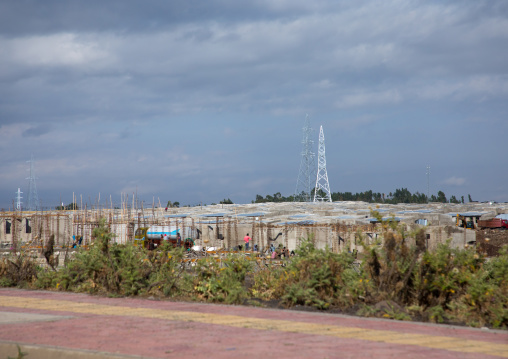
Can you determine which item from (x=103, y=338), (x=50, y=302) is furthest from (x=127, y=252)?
(x=103, y=338)

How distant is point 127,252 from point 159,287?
1093mm

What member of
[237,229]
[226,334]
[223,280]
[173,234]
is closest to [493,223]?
[237,229]

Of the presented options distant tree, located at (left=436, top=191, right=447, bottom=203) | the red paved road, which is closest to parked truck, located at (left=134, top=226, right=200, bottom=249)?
the red paved road

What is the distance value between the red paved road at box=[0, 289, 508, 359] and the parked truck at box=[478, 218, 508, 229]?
4109 cm

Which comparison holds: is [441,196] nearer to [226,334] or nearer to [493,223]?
[493,223]

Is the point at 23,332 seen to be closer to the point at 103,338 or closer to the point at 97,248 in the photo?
the point at 103,338

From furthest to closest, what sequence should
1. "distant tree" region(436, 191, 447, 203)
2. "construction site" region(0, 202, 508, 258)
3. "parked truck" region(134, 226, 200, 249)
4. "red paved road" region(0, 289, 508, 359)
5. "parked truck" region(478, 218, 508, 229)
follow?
"distant tree" region(436, 191, 447, 203), "parked truck" region(478, 218, 508, 229), "parked truck" region(134, 226, 200, 249), "construction site" region(0, 202, 508, 258), "red paved road" region(0, 289, 508, 359)

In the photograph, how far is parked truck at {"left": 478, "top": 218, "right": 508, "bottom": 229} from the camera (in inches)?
1784

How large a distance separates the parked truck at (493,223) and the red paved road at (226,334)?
1618 inches

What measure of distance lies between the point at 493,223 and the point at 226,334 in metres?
43.7

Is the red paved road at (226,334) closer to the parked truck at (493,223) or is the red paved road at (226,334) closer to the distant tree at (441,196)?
the parked truck at (493,223)

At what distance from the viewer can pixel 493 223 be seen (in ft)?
151

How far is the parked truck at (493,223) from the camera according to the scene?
45312 millimetres

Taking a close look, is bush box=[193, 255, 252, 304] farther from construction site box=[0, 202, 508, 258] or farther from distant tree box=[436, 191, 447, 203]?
distant tree box=[436, 191, 447, 203]
